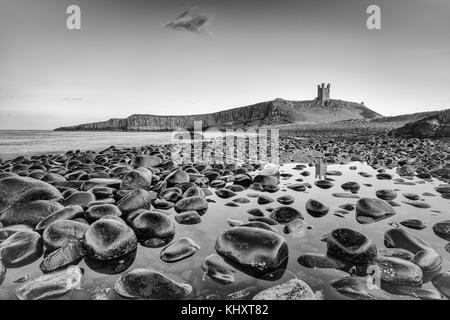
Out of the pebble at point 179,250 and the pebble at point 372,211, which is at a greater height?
the pebble at point 372,211

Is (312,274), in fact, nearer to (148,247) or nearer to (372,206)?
(148,247)

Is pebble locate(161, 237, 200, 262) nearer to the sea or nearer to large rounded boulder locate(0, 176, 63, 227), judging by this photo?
large rounded boulder locate(0, 176, 63, 227)

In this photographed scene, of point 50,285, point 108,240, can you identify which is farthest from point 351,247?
point 50,285

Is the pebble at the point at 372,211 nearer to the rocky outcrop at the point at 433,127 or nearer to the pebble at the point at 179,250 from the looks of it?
the pebble at the point at 179,250

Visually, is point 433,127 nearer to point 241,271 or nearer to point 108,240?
point 241,271

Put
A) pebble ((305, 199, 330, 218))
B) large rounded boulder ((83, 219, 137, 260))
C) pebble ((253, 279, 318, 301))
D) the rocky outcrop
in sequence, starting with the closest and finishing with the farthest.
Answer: pebble ((253, 279, 318, 301)), large rounded boulder ((83, 219, 137, 260)), pebble ((305, 199, 330, 218)), the rocky outcrop

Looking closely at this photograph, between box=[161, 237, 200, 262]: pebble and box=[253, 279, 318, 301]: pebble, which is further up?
box=[161, 237, 200, 262]: pebble

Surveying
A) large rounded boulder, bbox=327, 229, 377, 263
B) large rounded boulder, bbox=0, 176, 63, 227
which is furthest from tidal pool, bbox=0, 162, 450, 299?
large rounded boulder, bbox=0, 176, 63, 227

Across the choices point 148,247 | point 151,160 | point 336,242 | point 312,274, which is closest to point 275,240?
point 312,274

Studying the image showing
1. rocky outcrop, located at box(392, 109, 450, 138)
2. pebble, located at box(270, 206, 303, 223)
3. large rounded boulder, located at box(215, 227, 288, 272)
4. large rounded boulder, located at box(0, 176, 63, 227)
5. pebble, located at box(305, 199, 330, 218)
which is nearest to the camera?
large rounded boulder, located at box(215, 227, 288, 272)

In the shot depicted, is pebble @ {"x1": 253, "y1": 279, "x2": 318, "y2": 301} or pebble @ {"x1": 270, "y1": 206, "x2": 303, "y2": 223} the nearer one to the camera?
pebble @ {"x1": 253, "y1": 279, "x2": 318, "y2": 301}

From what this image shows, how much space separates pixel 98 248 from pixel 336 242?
1944mm

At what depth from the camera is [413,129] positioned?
12.1 meters

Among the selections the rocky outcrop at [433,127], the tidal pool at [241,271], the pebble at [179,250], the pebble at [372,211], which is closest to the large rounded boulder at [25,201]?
the tidal pool at [241,271]
